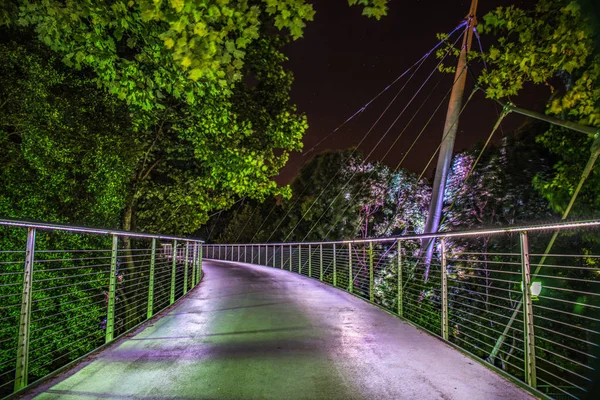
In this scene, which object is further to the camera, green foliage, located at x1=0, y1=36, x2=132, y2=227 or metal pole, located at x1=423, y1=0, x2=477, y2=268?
metal pole, located at x1=423, y1=0, x2=477, y2=268

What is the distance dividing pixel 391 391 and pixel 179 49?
352cm

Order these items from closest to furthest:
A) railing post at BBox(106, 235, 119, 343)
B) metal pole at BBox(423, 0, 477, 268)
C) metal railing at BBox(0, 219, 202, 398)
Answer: metal railing at BBox(0, 219, 202, 398)
railing post at BBox(106, 235, 119, 343)
metal pole at BBox(423, 0, 477, 268)

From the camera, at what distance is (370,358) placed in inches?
142

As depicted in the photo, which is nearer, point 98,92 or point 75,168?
point 75,168

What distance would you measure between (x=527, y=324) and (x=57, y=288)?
237 inches

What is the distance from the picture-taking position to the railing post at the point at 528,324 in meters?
2.99

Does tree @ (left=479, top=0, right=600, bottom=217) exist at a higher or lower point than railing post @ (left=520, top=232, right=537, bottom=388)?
Result: higher

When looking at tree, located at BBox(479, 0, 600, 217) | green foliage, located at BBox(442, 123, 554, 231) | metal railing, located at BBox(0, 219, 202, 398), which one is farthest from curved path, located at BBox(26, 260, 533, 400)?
green foliage, located at BBox(442, 123, 554, 231)

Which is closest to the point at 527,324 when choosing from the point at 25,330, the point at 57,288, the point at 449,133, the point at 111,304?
the point at 25,330

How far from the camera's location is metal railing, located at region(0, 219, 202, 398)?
9.62 feet

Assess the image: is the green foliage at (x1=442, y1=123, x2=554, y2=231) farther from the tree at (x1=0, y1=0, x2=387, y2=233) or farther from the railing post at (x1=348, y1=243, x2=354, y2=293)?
the tree at (x1=0, y1=0, x2=387, y2=233)

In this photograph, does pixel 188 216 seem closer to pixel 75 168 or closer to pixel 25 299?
pixel 75 168

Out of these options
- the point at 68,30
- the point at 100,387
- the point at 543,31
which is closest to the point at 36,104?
the point at 68,30

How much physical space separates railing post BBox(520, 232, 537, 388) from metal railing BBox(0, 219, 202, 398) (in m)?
3.49
